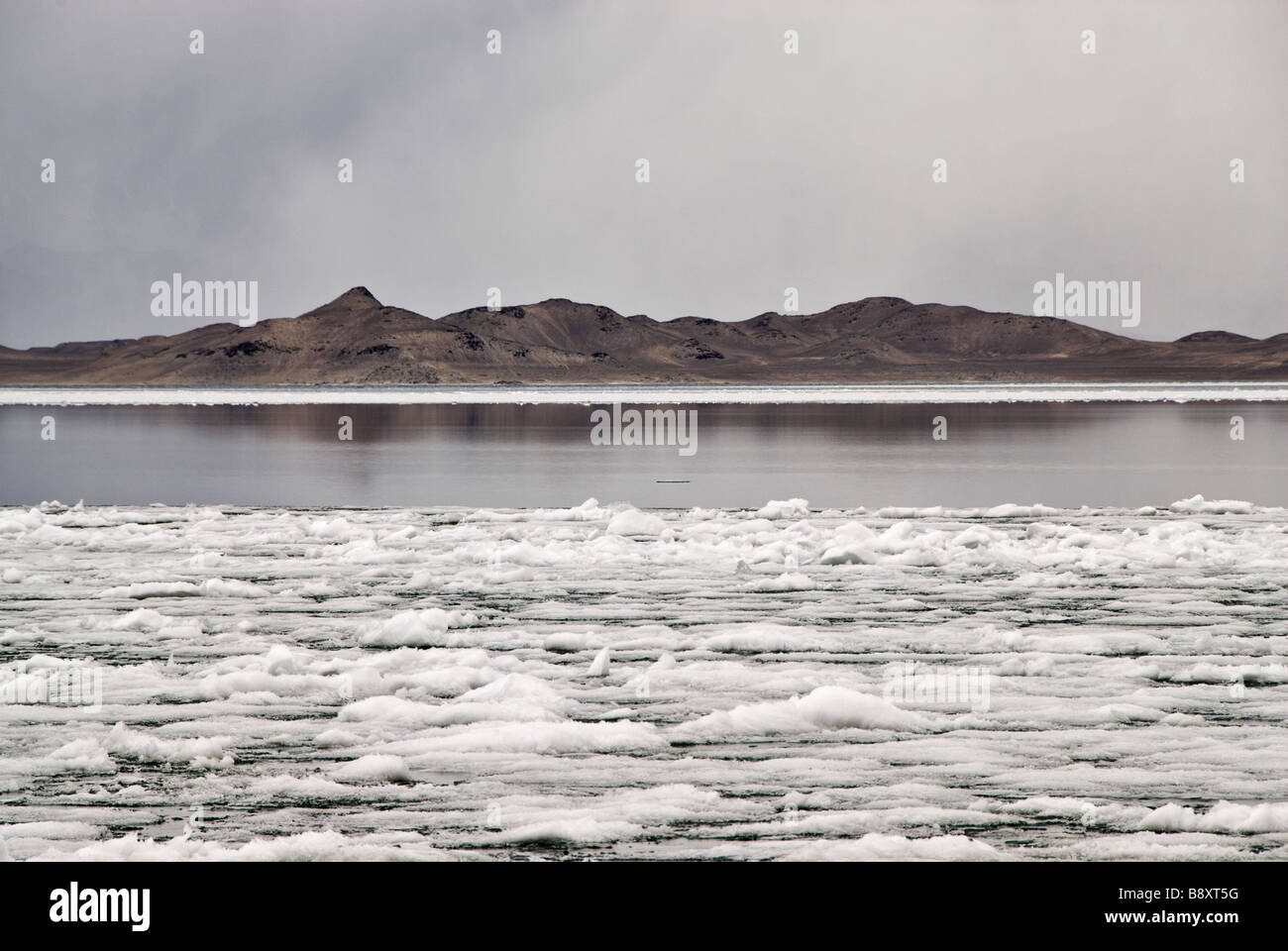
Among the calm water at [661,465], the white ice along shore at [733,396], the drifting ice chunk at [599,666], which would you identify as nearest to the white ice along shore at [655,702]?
the drifting ice chunk at [599,666]

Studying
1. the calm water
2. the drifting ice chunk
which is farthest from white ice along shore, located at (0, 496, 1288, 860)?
the calm water

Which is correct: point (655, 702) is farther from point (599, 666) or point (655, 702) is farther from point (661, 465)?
point (661, 465)

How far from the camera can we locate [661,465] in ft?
89.6

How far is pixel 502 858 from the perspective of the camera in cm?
471

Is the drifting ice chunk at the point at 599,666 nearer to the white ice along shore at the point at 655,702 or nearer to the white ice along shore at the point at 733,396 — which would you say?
the white ice along shore at the point at 655,702

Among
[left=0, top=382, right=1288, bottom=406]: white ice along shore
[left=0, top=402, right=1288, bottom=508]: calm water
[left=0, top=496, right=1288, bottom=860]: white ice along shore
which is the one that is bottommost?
[left=0, top=496, right=1288, bottom=860]: white ice along shore

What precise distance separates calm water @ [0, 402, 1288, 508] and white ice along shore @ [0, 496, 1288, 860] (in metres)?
7.02

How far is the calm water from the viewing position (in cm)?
2002

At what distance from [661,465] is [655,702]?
20.3 meters

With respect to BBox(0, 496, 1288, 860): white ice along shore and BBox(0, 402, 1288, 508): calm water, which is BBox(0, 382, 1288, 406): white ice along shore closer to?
BBox(0, 402, 1288, 508): calm water

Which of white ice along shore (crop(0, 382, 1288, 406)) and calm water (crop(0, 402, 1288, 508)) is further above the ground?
white ice along shore (crop(0, 382, 1288, 406))

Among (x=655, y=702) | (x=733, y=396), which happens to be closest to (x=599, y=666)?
(x=655, y=702)
